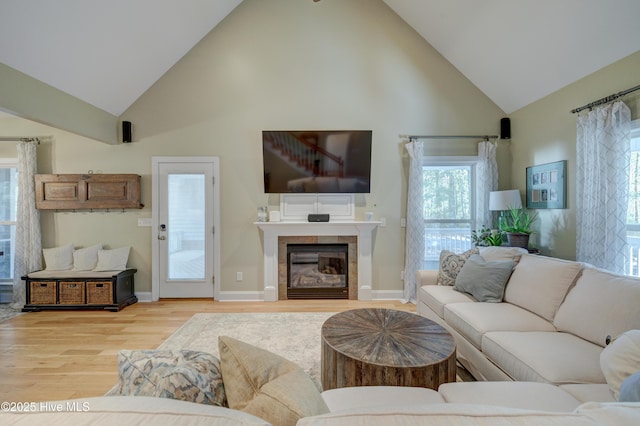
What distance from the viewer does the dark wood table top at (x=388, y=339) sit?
1561 millimetres

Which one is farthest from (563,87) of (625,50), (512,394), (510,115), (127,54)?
(127,54)

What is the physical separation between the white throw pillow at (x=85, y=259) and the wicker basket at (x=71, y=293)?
242 millimetres

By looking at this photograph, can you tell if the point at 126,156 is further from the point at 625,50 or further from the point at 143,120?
the point at 625,50

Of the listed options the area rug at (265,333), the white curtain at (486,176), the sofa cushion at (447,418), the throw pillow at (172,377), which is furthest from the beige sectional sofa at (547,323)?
the throw pillow at (172,377)

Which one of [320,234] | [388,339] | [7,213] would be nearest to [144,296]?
[7,213]

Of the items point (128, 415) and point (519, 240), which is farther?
point (519, 240)

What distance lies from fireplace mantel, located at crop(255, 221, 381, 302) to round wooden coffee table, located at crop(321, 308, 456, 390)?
196 cm

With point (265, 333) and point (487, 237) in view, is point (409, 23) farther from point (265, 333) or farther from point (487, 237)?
point (265, 333)

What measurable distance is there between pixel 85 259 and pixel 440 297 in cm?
470

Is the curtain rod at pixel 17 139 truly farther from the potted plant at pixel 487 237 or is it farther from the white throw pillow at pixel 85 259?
the potted plant at pixel 487 237

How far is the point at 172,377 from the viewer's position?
0.77 meters

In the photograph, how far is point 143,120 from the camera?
4.01 metres

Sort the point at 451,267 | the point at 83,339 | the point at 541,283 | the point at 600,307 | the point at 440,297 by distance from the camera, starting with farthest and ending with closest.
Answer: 1. the point at 451,267
2. the point at 83,339
3. the point at 440,297
4. the point at 541,283
5. the point at 600,307

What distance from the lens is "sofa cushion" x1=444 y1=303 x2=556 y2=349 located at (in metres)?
2.02
